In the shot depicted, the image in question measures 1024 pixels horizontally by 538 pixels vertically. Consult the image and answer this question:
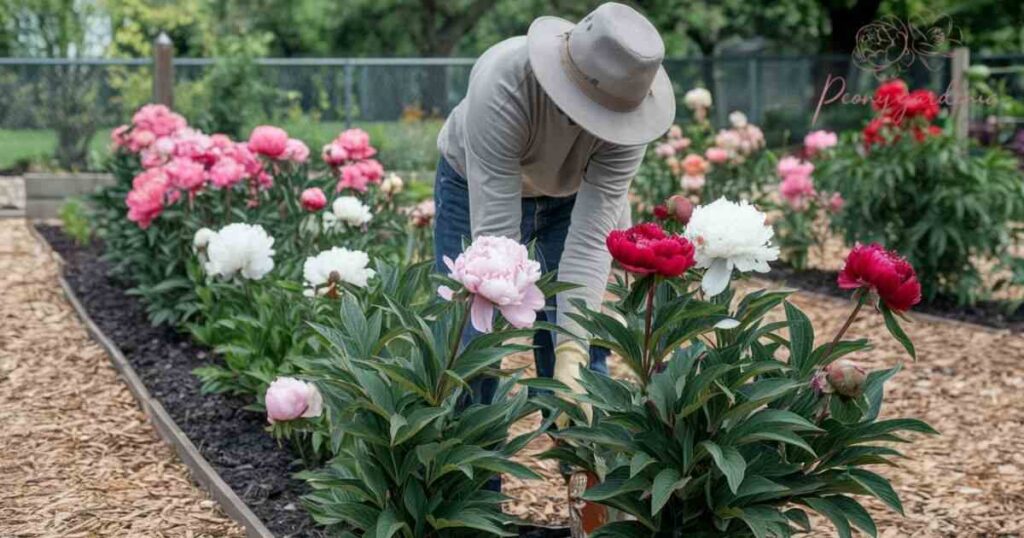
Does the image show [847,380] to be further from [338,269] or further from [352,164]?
[352,164]

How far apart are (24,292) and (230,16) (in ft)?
55.8

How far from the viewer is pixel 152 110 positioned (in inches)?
216

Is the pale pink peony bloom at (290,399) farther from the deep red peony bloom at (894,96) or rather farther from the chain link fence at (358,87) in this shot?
the chain link fence at (358,87)

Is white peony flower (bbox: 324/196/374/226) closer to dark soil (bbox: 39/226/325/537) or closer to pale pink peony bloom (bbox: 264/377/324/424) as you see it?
dark soil (bbox: 39/226/325/537)

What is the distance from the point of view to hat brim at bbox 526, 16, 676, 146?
2.61 m

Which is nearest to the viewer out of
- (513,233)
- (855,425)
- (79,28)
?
(855,425)

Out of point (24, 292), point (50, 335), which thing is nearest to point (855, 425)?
point (50, 335)

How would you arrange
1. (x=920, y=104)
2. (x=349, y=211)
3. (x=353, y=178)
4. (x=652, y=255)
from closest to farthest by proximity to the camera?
1. (x=652, y=255)
2. (x=349, y=211)
3. (x=353, y=178)
4. (x=920, y=104)

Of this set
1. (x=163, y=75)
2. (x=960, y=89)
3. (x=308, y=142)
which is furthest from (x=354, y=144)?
(x=308, y=142)

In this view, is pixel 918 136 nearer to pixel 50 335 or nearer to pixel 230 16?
pixel 50 335

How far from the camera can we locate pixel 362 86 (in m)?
11.5

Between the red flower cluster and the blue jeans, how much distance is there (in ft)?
7.49

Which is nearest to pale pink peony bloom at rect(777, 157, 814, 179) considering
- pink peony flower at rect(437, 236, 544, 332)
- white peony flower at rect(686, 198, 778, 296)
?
white peony flower at rect(686, 198, 778, 296)

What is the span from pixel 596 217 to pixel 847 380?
89 cm
